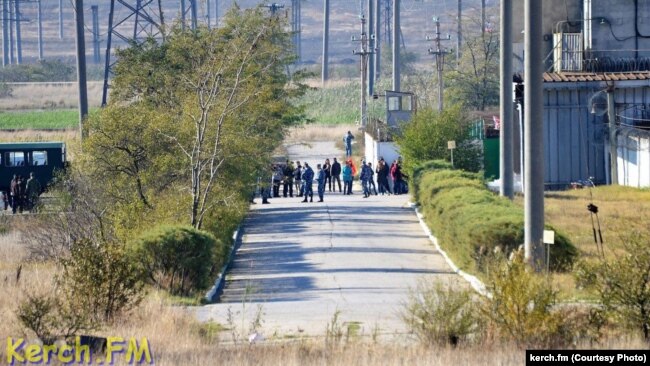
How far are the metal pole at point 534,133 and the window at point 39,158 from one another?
3300cm

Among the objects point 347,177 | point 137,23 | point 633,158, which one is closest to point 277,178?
point 347,177

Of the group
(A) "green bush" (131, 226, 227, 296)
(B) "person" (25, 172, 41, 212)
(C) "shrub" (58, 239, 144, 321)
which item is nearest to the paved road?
(A) "green bush" (131, 226, 227, 296)

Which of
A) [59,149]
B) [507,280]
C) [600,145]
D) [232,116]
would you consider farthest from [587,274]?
[59,149]

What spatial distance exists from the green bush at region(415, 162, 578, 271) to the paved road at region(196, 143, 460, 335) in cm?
56

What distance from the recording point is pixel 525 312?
42.2 ft

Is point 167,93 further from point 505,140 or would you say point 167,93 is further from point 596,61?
point 596,61

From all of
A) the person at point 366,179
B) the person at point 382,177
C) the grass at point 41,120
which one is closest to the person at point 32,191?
the person at point 366,179

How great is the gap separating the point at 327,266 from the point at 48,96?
93.4 meters

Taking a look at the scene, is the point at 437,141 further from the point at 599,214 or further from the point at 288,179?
the point at 599,214

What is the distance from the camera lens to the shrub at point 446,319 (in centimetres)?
1303

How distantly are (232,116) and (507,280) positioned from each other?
17.7 m

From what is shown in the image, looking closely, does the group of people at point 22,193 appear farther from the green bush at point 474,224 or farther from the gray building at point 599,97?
the green bush at point 474,224

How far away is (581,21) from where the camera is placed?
4466 centimetres

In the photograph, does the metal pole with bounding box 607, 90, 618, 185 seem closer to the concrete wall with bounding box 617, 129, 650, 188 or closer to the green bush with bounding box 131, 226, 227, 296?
the concrete wall with bounding box 617, 129, 650, 188
